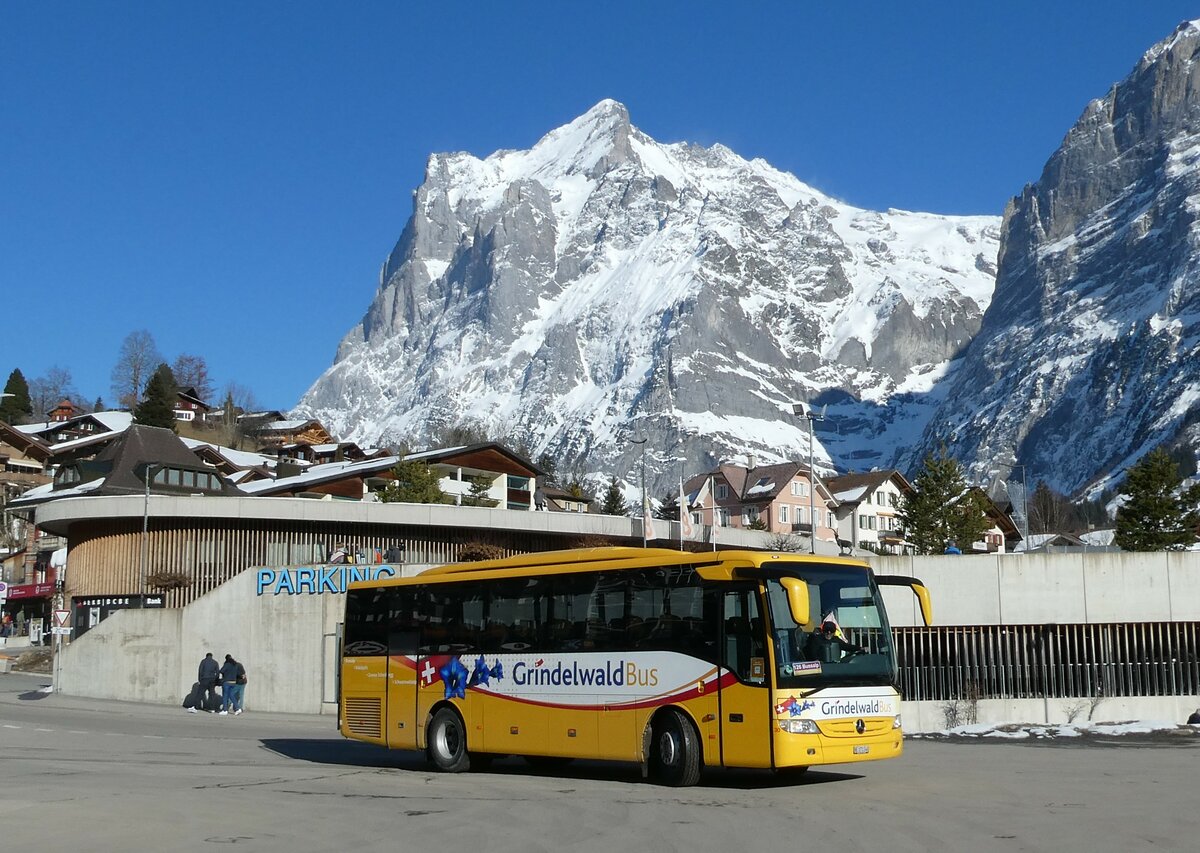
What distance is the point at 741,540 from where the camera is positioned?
52844 millimetres

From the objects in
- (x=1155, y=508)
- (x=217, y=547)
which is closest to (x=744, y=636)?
(x=217, y=547)

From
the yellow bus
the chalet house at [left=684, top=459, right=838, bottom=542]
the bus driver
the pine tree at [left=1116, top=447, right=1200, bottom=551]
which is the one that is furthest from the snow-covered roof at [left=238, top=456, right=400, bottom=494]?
the bus driver

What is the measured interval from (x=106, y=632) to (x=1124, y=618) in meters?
29.2

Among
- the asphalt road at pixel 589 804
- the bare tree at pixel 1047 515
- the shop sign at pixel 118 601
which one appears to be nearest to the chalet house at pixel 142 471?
the shop sign at pixel 118 601

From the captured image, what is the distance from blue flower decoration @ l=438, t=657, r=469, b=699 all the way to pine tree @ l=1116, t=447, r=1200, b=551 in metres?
45.5

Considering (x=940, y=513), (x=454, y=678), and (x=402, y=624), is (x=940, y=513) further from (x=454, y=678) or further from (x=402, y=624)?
(x=454, y=678)

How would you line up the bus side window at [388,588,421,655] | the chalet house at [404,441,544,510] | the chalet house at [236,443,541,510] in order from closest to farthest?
the bus side window at [388,588,421,655], the chalet house at [236,443,541,510], the chalet house at [404,441,544,510]

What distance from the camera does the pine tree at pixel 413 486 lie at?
65938 mm

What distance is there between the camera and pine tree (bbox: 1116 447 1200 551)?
59.8 metres

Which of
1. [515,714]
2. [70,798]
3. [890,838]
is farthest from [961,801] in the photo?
[70,798]

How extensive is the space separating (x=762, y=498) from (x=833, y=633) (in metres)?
121

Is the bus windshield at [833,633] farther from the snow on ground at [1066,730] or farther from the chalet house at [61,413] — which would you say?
the chalet house at [61,413]

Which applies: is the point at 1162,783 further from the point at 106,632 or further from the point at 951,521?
the point at 951,521

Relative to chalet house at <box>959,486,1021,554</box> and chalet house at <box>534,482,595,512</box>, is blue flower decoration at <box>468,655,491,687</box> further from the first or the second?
chalet house at <box>959,486,1021,554</box>
